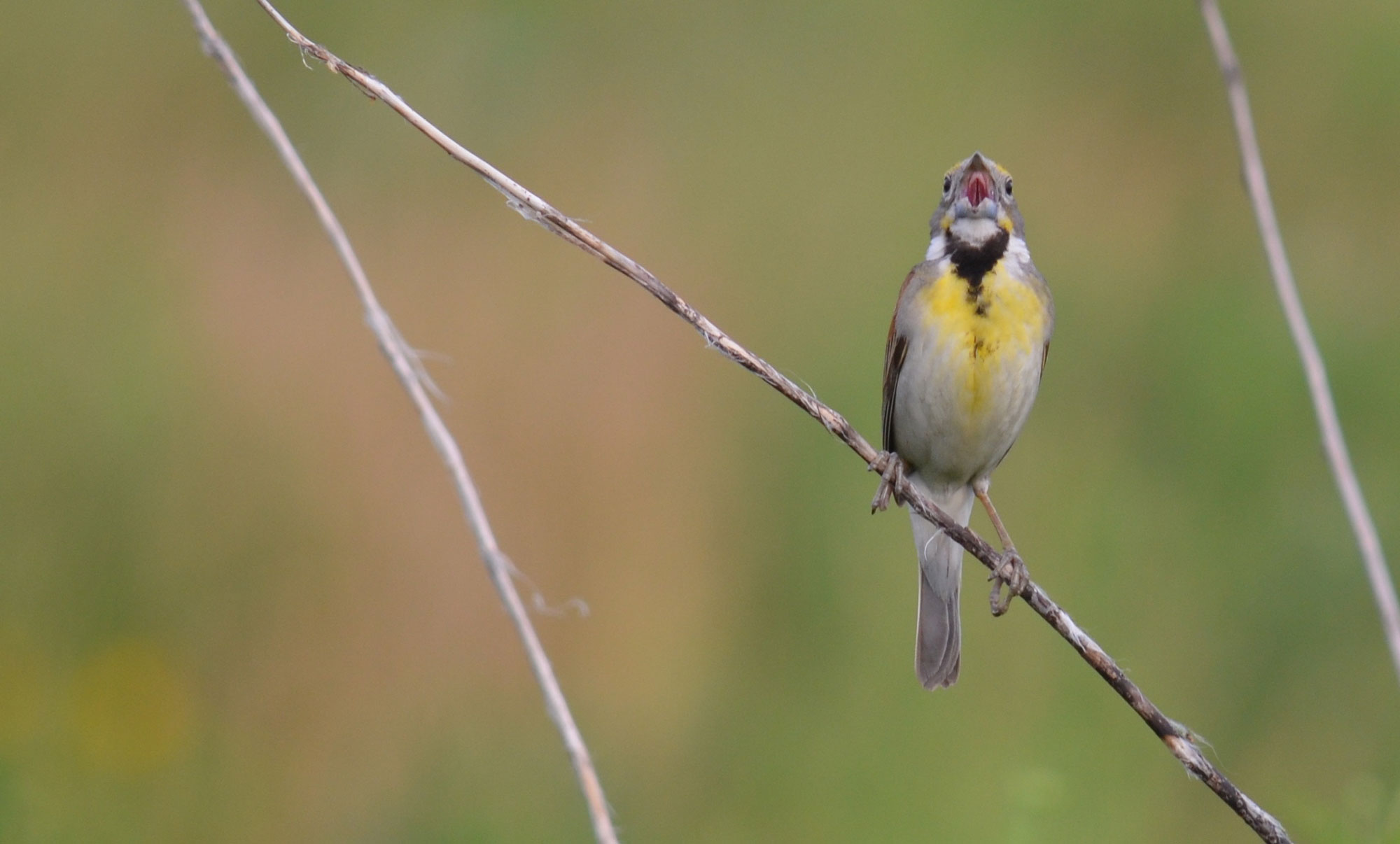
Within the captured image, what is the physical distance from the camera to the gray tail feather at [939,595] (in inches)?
167

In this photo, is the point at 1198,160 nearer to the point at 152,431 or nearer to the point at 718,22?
the point at 718,22

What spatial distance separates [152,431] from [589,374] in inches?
68.4

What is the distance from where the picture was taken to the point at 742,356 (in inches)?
92.7

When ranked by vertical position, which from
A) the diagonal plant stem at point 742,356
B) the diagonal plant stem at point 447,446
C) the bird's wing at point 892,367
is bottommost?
the diagonal plant stem at point 447,446

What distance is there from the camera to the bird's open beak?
3.69 metres

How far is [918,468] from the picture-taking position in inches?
171

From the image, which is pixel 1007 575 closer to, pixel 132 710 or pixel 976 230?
pixel 976 230

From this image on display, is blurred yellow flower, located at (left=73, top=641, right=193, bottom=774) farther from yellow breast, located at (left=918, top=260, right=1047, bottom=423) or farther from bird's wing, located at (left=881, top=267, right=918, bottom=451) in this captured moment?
yellow breast, located at (left=918, top=260, right=1047, bottom=423)

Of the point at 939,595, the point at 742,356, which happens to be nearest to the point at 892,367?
the point at 939,595

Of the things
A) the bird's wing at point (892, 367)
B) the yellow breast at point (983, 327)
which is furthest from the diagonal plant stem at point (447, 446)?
the bird's wing at point (892, 367)

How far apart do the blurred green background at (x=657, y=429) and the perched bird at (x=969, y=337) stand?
1198mm

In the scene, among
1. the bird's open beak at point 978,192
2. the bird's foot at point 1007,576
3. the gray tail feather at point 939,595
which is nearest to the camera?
the bird's foot at point 1007,576

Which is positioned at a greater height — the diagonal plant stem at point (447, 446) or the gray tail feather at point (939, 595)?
the gray tail feather at point (939, 595)

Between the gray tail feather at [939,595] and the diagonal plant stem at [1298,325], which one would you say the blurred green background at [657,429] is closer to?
the gray tail feather at [939,595]
